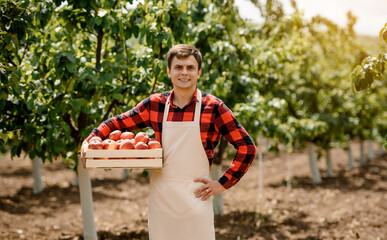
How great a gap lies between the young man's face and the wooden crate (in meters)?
0.48

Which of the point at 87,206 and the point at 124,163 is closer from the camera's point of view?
the point at 124,163

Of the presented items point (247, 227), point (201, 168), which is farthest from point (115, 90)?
point (247, 227)

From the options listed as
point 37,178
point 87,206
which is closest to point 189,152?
point 87,206

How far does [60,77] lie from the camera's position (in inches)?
142

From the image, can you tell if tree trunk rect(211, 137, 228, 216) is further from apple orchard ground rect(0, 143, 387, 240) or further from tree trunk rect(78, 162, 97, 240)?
tree trunk rect(78, 162, 97, 240)

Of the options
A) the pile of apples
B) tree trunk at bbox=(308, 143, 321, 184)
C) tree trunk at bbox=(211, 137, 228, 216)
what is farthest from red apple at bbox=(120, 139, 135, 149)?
tree trunk at bbox=(308, 143, 321, 184)

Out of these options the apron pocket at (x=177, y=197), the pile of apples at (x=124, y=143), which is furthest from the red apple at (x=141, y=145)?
the apron pocket at (x=177, y=197)

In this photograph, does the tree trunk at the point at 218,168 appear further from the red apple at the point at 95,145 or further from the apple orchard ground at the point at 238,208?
the red apple at the point at 95,145

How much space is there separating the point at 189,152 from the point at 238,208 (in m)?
5.61

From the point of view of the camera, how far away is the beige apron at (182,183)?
8.02 ft

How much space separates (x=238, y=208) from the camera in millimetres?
7711

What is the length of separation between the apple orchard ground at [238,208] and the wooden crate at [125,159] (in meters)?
3.52

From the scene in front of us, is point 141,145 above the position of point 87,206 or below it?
above

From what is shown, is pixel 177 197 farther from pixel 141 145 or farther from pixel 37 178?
pixel 37 178
